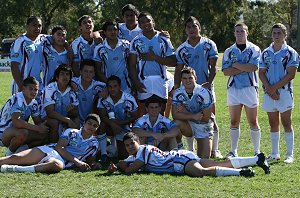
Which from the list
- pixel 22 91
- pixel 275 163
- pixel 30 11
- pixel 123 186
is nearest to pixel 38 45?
pixel 22 91

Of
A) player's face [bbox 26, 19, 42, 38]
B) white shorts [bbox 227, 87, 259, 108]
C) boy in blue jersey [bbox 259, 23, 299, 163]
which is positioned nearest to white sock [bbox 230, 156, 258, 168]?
boy in blue jersey [bbox 259, 23, 299, 163]

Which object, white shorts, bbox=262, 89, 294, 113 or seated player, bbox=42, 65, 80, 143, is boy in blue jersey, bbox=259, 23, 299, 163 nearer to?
white shorts, bbox=262, 89, 294, 113

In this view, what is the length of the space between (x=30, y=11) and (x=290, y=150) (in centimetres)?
4503

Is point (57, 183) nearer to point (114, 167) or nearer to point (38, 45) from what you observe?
point (114, 167)

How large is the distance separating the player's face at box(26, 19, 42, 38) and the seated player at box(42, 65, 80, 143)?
76cm

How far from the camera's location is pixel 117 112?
30.9 ft

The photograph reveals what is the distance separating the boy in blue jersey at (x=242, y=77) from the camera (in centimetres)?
928

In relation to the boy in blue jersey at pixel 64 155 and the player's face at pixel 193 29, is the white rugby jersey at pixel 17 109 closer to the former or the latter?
the boy in blue jersey at pixel 64 155

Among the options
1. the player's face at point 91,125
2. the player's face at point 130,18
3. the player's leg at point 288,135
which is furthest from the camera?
the player's face at point 130,18

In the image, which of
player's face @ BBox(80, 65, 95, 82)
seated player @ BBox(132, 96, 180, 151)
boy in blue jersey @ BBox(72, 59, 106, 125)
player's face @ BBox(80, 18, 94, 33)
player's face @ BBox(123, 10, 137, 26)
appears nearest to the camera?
seated player @ BBox(132, 96, 180, 151)

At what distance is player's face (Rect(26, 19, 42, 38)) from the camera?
9453mm

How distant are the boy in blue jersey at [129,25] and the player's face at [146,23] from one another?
0.49m

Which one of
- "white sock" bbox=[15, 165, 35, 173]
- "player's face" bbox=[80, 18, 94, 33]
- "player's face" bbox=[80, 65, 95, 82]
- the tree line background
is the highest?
the tree line background

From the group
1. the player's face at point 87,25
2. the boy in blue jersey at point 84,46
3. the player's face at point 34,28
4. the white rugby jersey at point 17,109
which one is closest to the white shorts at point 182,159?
the white rugby jersey at point 17,109
